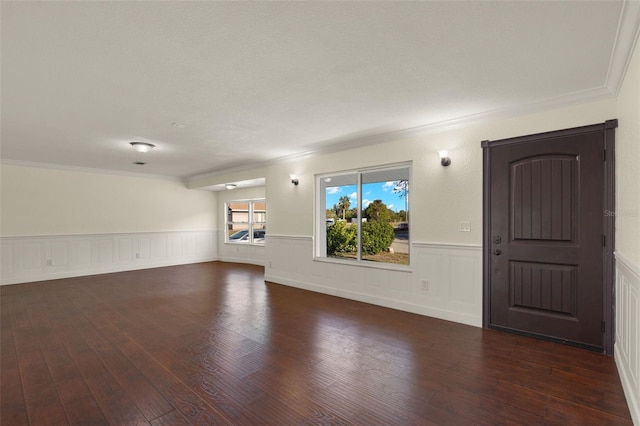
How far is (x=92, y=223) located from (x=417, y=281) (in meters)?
7.39

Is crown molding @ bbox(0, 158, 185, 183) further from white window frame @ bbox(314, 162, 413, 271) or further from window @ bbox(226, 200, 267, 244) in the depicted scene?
white window frame @ bbox(314, 162, 413, 271)

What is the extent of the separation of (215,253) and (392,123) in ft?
24.8

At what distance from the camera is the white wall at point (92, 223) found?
6.07 meters

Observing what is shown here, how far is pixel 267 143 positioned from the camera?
4863mm

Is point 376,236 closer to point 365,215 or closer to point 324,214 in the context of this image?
point 365,215

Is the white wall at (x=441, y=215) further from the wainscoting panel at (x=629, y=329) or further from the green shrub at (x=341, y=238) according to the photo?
the wainscoting panel at (x=629, y=329)

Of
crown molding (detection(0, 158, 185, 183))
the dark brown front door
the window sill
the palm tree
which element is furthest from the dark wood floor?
crown molding (detection(0, 158, 185, 183))

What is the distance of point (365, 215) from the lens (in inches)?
193

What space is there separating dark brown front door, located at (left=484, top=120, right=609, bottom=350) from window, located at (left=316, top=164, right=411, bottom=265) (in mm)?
1273

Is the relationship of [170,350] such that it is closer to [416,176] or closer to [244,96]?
[244,96]

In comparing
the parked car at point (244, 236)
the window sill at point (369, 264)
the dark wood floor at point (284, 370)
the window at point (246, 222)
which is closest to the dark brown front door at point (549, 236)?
the dark wood floor at point (284, 370)

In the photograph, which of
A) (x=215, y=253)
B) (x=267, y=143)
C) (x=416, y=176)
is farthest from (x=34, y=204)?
(x=416, y=176)

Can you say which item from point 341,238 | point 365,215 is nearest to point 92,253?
point 341,238

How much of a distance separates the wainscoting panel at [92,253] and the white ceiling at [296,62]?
11.1ft
